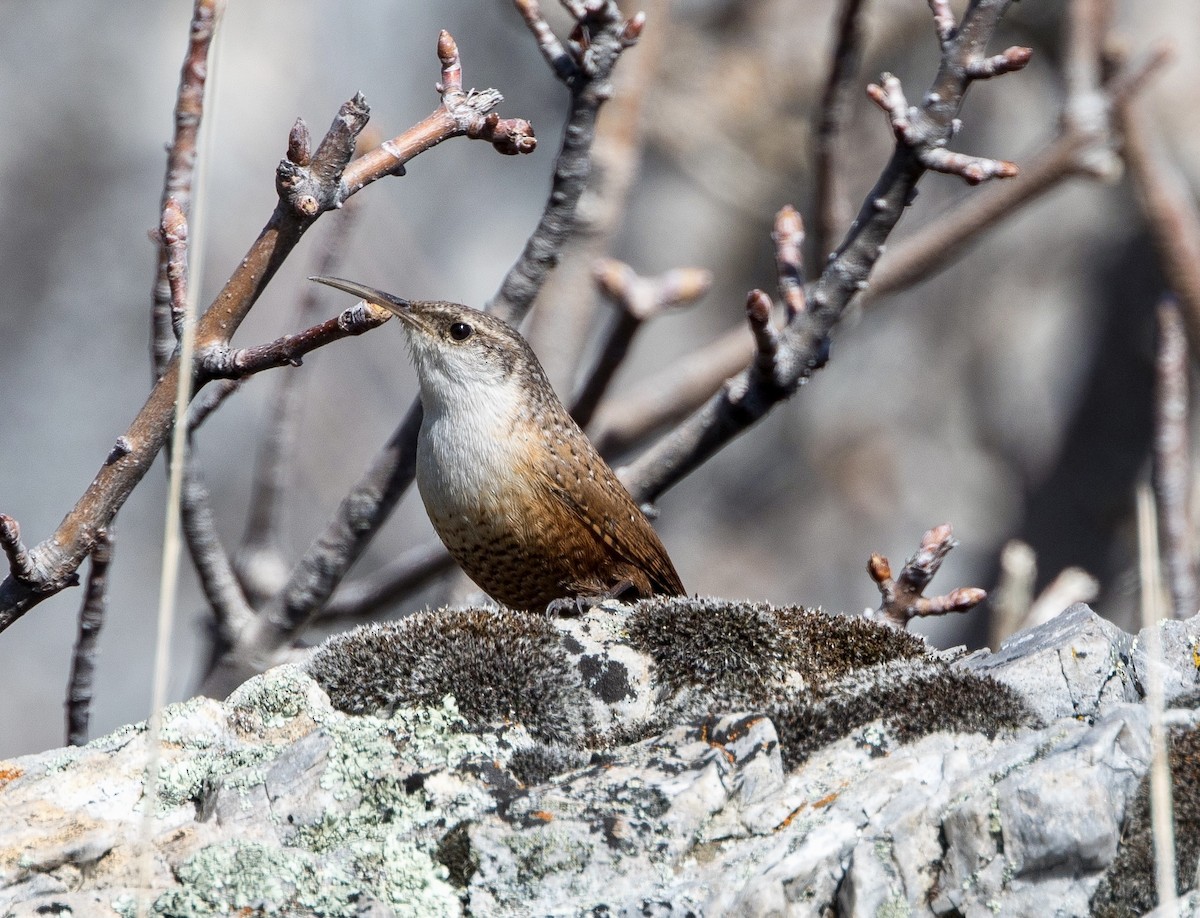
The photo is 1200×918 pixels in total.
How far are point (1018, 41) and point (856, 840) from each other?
9.66 meters

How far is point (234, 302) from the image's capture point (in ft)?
9.16

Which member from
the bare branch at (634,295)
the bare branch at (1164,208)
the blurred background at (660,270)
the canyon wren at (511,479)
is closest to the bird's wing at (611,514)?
the canyon wren at (511,479)

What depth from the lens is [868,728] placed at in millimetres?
2939

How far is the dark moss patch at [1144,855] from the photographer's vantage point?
2.38 meters

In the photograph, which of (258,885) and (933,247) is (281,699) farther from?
(933,247)

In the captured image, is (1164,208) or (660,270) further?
(660,270)

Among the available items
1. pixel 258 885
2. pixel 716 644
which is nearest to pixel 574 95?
pixel 716 644

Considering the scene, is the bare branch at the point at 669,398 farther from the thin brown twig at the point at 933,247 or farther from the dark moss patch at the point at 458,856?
the dark moss patch at the point at 458,856

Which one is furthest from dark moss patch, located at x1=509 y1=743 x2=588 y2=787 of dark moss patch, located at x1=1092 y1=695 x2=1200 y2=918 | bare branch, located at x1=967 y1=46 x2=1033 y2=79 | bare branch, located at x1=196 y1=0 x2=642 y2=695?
bare branch, located at x1=967 y1=46 x2=1033 y2=79

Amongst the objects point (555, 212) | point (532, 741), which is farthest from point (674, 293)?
point (532, 741)

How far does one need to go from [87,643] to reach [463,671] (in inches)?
52.7

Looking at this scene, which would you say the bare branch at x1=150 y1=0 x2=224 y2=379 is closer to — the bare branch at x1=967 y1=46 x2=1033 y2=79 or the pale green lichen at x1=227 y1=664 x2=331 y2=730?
the pale green lichen at x1=227 y1=664 x2=331 y2=730

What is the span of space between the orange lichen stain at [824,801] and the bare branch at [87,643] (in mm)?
2102

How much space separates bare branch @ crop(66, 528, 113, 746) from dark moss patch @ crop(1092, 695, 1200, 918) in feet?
8.83
